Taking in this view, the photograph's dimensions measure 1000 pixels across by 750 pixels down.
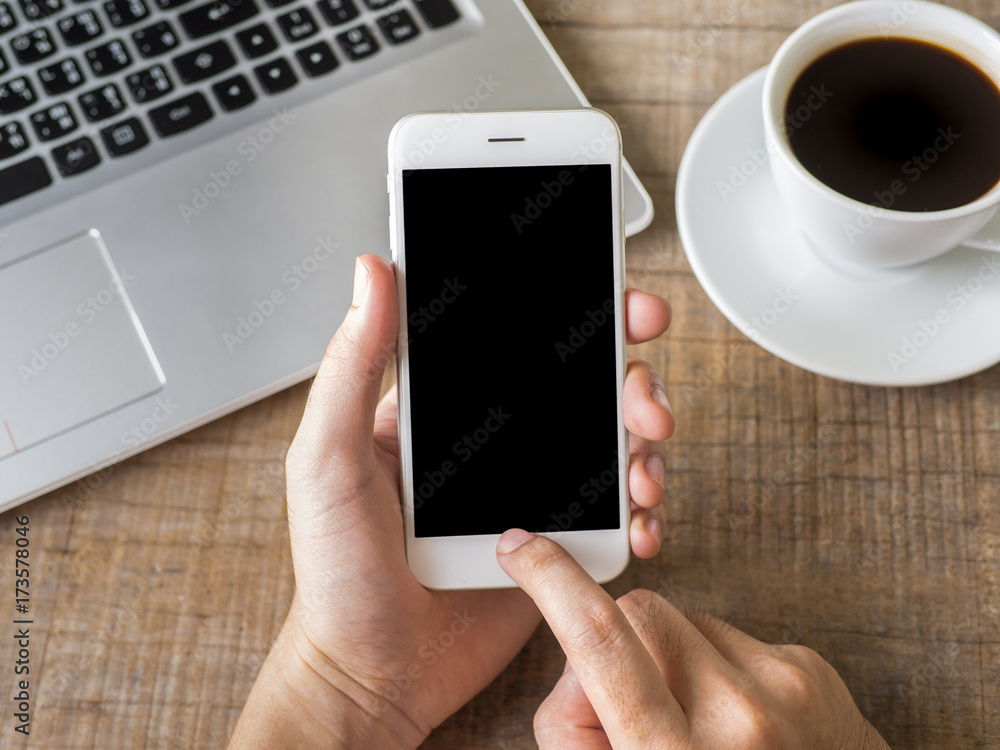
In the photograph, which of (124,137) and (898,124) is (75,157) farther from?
(898,124)

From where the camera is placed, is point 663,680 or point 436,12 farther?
point 436,12

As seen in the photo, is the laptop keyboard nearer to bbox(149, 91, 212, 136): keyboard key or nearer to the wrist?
bbox(149, 91, 212, 136): keyboard key

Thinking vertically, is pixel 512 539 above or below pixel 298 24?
below

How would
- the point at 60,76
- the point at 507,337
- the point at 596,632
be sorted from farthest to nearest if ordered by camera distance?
the point at 60,76, the point at 507,337, the point at 596,632

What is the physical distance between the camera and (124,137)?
0.65m

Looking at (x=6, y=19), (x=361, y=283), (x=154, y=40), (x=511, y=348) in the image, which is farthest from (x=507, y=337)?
(x=6, y=19)

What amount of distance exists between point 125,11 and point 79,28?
0.04m

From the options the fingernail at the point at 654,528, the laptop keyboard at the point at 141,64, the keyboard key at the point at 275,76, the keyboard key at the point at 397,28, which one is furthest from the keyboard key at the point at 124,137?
the fingernail at the point at 654,528

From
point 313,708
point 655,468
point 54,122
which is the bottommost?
point 313,708

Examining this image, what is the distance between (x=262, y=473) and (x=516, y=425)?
234 millimetres

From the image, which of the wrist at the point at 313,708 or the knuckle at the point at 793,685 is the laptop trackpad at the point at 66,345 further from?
the knuckle at the point at 793,685

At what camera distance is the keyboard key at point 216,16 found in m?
0.67

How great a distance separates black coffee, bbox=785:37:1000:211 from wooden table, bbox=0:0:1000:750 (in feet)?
0.50

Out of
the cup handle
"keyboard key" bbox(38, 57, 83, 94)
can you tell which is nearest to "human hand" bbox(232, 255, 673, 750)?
the cup handle
